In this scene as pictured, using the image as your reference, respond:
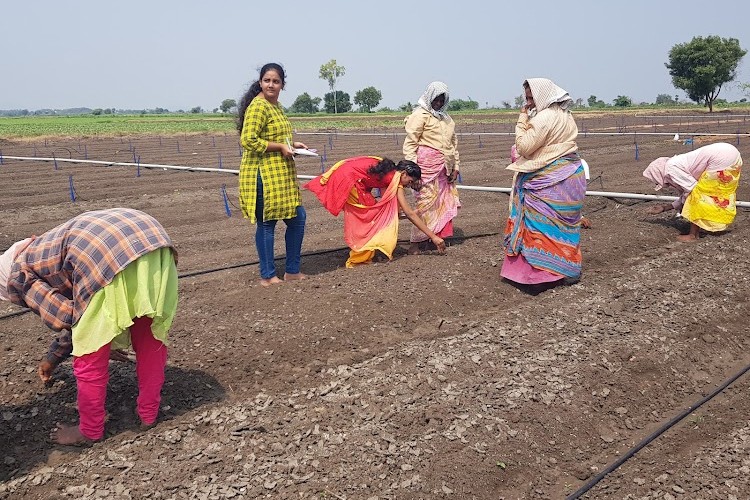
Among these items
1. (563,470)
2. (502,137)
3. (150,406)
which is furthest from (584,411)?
(502,137)

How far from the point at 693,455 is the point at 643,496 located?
470mm

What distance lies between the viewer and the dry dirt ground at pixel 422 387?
289 cm

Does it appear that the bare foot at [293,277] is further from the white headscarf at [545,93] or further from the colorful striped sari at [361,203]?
the white headscarf at [545,93]

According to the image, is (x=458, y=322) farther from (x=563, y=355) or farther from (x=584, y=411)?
(x=584, y=411)

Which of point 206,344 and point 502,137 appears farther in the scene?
point 502,137

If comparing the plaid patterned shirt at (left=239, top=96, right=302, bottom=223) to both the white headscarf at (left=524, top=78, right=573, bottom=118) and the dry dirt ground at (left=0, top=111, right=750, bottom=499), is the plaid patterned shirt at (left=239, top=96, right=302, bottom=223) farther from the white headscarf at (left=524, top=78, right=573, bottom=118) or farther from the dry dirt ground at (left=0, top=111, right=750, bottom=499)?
the white headscarf at (left=524, top=78, right=573, bottom=118)

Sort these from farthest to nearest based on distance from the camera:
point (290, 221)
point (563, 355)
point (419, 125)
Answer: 1. point (419, 125)
2. point (290, 221)
3. point (563, 355)

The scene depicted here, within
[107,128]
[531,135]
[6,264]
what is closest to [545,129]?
[531,135]

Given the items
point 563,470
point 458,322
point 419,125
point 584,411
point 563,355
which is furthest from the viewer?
point 419,125

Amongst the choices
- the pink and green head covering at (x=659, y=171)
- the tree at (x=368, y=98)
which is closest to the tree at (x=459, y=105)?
the tree at (x=368, y=98)

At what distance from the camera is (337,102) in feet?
274

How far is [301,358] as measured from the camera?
13.3 feet

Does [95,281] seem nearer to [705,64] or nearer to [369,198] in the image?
[369,198]

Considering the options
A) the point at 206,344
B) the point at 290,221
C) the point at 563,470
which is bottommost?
the point at 563,470
